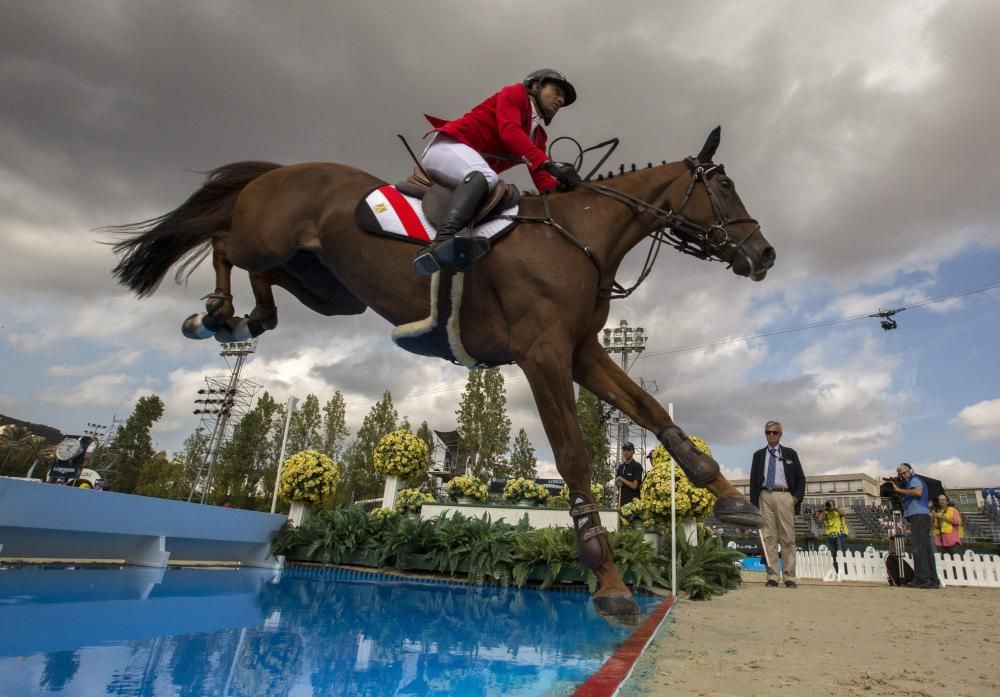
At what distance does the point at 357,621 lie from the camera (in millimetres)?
4578

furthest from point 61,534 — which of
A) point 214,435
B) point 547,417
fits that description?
point 214,435

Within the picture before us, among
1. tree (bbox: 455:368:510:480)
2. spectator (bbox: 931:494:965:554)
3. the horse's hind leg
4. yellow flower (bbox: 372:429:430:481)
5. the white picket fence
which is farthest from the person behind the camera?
tree (bbox: 455:368:510:480)

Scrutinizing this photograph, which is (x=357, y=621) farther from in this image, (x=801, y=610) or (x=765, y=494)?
(x=765, y=494)

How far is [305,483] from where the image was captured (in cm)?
1055

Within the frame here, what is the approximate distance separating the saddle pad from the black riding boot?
122mm

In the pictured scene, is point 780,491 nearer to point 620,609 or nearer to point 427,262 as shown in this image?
point 620,609

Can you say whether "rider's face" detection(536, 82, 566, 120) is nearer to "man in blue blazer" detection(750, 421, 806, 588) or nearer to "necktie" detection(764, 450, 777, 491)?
"man in blue blazer" detection(750, 421, 806, 588)

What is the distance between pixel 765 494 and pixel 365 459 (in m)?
32.1

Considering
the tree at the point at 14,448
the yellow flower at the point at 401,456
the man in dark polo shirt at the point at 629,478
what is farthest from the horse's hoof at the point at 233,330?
the tree at the point at 14,448

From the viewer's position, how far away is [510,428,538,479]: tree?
37.9m

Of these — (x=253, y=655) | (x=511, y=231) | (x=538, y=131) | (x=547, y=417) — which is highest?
(x=538, y=131)

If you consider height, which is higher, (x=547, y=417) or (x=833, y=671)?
(x=547, y=417)

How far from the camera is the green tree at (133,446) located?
3947 centimetres

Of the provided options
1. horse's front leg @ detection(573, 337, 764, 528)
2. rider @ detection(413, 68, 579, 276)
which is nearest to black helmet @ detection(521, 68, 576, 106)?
rider @ detection(413, 68, 579, 276)
